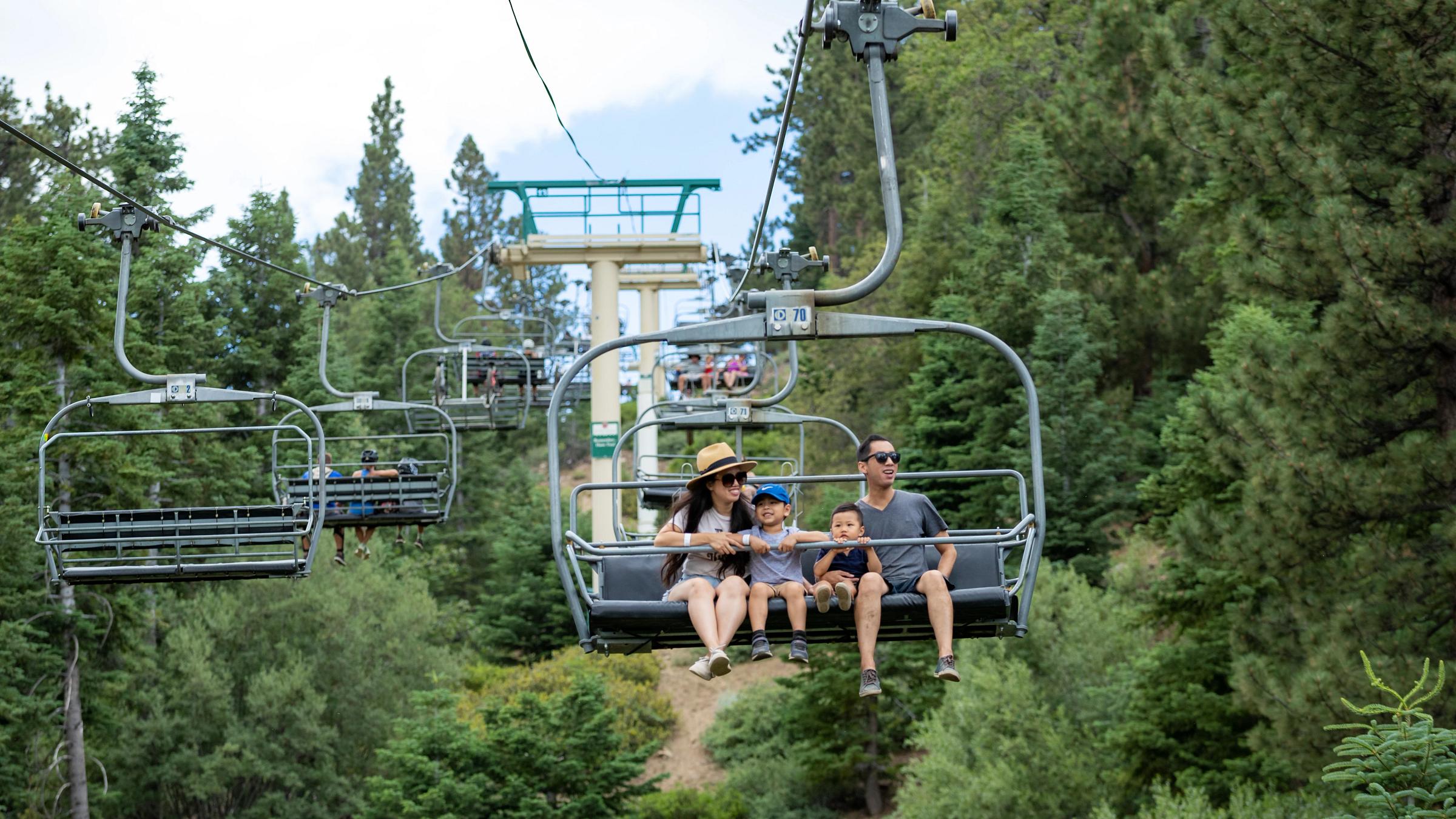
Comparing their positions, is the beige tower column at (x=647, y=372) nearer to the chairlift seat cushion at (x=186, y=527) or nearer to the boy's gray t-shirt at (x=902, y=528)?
the chairlift seat cushion at (x=186, y=527)

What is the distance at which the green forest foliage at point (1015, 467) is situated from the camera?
13406 millimetres

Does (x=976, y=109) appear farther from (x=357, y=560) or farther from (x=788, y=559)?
(x=788, y=559)

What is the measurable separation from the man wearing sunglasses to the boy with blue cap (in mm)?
263

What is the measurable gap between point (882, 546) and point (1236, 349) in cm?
1393

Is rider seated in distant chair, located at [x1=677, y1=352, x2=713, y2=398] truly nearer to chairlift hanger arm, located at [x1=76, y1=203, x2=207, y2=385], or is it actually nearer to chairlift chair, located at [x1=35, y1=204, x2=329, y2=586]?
chairlift hanger arm, located at [x1=76, y1=203, x2=207, y2=385]

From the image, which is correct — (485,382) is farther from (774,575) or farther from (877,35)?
(877,35)

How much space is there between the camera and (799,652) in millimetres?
6625

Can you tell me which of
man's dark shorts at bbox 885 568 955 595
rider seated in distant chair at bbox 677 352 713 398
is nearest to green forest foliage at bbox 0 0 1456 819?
man's dark shorts at bbox 885 568 955 595

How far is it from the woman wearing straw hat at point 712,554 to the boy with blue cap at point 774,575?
2.5 inches

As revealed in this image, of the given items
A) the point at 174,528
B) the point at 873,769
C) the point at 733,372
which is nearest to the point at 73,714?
the point at 733,372

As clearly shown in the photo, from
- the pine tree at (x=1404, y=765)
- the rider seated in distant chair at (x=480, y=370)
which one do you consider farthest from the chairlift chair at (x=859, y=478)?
the rider seated in distant chair at (x=480, y=370)

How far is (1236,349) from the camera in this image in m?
19.5

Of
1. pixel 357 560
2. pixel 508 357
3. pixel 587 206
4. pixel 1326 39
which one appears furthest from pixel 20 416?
pixel 1326 39

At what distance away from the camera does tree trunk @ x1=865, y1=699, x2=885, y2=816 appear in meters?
26.0
